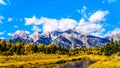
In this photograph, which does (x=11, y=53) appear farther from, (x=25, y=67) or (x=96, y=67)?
(x=96, y=67)

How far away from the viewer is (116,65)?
63000mm

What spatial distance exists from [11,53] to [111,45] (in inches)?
2671

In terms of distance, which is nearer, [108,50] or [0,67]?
[0,67]

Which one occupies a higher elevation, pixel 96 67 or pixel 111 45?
A: pixel 111 45

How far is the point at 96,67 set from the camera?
73438 millimetres

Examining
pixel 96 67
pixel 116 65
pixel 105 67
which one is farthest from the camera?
pixel 96 67

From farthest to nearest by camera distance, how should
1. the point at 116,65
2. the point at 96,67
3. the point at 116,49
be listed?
the point at 116,49
the point at 96,67
the point at 116,65

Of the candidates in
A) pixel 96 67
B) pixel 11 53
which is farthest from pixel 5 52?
pixel 96 67

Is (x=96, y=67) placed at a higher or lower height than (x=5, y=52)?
lower

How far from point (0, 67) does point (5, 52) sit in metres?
74.6

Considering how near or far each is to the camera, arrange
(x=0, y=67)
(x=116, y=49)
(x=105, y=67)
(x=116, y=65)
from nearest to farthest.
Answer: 1. (x=116, y=65)
2. (x=105, y=67)
3. (x=0, y=67)
4. (x=116, y=49)

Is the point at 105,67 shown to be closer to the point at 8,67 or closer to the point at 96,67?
the point at 96,67

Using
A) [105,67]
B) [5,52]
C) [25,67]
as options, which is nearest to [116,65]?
[105,67]

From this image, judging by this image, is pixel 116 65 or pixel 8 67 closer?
pixel 116 65
